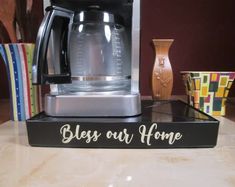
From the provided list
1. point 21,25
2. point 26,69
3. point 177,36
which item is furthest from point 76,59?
point 177,36

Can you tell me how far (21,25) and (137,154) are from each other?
0.54 m

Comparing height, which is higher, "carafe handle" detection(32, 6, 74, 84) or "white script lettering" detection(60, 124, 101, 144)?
"carafe handle" detection(32, 6, 74, 84)

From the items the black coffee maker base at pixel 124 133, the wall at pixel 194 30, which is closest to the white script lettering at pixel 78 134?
the black coffee maker base at pixel 124 133

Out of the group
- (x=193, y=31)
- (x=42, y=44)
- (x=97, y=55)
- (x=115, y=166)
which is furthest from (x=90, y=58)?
(x=193, y=31)

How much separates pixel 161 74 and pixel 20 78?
421 mm

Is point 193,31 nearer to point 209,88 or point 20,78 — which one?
point 209,88

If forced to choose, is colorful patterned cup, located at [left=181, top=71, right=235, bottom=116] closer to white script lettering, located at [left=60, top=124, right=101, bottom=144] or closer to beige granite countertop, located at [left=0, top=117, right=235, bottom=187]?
beige granite countertop, located at [left=0, top=117, right=235, bottom=187]

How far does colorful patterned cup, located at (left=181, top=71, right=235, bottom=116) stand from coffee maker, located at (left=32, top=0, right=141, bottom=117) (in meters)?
0.23

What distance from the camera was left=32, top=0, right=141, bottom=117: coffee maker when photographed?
0.52m

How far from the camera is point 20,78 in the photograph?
692 mm

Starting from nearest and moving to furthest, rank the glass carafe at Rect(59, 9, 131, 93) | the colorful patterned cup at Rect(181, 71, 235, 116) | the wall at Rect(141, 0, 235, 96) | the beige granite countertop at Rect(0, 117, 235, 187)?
the beige granite countertop at Rect(0, 117, 235, 187) < the glass carafe at Rect(59, 9, 131, 93) < the colorful patterned cup at Rect(181, 71, 235, 116) < the wall at Rect(141, 0, 235, 96)

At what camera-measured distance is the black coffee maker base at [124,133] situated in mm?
464

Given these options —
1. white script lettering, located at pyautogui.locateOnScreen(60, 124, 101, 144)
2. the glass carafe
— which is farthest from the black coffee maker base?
the glass carafe

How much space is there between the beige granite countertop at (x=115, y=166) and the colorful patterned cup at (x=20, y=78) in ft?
0.67
